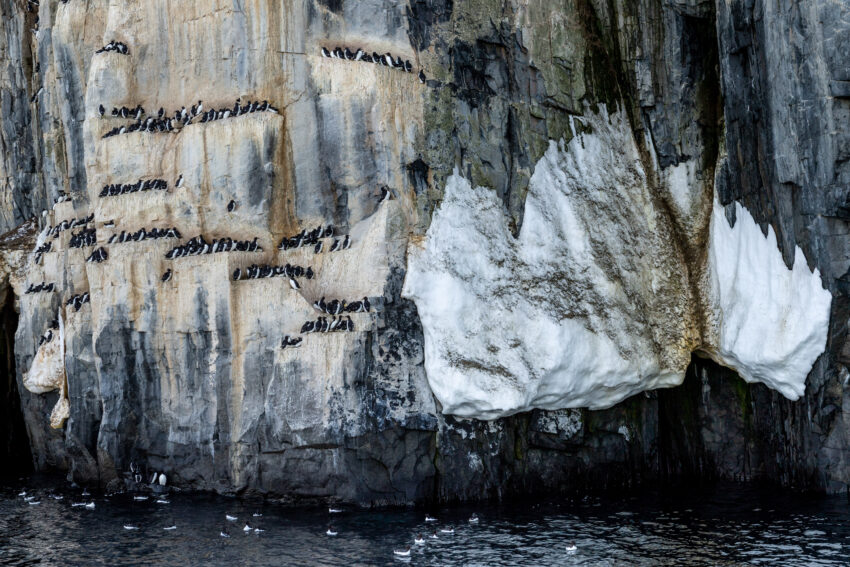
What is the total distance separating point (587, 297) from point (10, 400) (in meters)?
33.5

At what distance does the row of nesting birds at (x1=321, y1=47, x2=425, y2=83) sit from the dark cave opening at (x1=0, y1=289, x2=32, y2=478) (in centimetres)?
2502

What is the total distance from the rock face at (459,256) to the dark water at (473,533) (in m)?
2.20

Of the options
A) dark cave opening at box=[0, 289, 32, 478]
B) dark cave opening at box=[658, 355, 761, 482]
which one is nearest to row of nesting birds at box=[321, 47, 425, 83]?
dark cave opening at box=[658, 355, 761, 482]

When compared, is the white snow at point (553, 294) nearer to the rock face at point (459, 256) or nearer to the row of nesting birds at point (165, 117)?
the rock face at point (459, 256)

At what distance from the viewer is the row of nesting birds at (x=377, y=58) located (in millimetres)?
41562

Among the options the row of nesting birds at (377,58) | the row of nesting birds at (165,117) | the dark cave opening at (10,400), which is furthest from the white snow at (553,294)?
the dark cave opening at (10,400)

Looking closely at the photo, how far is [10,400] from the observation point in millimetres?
56062

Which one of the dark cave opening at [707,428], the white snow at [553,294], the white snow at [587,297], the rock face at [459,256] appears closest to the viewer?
the white snow at [587,297]

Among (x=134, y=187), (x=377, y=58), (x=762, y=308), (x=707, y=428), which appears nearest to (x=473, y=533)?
(x=707, y=428)

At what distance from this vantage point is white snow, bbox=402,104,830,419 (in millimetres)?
38688

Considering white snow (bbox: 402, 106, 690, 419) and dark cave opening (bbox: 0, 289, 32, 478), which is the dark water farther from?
dark cave opening (bbox: 0, 289, 32, 478)

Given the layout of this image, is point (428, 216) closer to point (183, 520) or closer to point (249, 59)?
point (249, 59)

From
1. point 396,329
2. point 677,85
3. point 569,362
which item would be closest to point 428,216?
point 396,329

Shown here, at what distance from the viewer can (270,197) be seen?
42.8m
